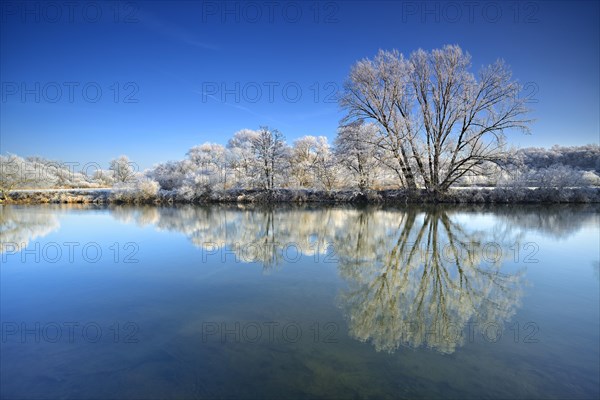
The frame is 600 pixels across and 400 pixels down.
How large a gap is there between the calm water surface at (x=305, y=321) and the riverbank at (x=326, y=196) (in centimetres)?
1197

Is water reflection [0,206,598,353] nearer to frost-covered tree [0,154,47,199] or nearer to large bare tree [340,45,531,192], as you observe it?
large bare tree [340,45,531,192]

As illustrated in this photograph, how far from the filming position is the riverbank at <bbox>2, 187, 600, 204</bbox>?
1892 cm

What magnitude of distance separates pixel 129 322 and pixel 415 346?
11.2ft

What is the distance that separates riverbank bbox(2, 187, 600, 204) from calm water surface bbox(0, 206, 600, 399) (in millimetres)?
11974

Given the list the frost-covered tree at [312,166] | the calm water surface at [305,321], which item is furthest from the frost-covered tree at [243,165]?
the calm water surface at [305,321]

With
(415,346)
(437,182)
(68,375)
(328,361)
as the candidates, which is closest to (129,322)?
(68,375)

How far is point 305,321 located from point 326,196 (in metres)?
18.7

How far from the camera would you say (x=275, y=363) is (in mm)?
2795

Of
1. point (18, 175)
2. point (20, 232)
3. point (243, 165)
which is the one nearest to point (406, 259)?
point (20, 232)

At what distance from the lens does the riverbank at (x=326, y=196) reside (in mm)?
18922

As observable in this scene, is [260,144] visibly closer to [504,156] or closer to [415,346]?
[504,156]

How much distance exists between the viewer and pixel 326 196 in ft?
72.9

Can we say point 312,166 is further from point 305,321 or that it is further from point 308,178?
point 305,321

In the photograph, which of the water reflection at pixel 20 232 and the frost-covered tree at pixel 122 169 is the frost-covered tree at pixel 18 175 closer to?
the frost-covered tree at pixel 122 169
